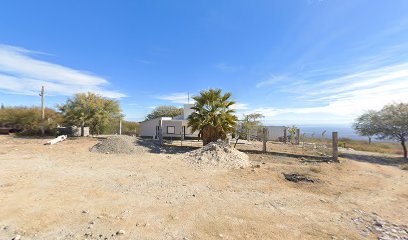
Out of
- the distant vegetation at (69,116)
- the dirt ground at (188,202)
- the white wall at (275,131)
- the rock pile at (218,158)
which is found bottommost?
the dirt ground at (188,202)

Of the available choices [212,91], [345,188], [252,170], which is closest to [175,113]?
[212,91]

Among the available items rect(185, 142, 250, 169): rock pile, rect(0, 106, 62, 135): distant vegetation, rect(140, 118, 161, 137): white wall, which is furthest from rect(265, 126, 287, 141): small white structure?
rect(0, 106, 62, 135): distant vegetation

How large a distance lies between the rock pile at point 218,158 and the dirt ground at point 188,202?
1.13 meters

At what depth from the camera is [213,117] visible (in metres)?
15.2

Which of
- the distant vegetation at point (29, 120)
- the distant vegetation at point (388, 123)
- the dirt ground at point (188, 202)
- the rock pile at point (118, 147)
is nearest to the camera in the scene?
the dirt ground at point (188, 202)

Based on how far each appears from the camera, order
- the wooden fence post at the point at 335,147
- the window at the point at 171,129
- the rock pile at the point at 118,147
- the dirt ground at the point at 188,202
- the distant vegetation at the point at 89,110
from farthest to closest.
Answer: the window at the point at 171,129 → the distant vegetation at the point at 89,110 → the rock pile at the point at 118,147 → the wooden fence post at the point at 335,147 → the dirt ground at the point at 188,202

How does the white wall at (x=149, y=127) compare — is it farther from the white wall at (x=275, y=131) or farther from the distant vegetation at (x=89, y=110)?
the white wall at (x=275, y=131)

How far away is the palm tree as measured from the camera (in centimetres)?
1512

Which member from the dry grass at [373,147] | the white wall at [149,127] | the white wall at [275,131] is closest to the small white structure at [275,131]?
the white wall at [275,131]

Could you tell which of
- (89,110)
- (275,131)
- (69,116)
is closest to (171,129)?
(89,110)

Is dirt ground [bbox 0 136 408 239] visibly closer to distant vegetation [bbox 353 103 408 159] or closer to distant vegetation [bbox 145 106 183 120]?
distant vegetation [bbox 353 103 408 159]

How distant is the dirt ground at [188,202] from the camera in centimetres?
413

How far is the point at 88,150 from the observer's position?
14.5 meters

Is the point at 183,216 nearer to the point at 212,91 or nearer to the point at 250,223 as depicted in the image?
the point at 250,223
